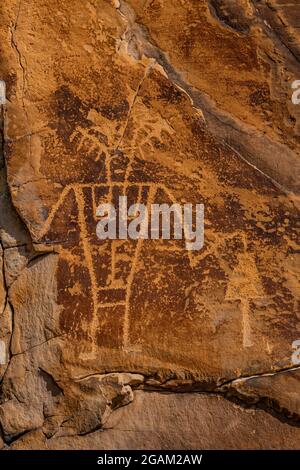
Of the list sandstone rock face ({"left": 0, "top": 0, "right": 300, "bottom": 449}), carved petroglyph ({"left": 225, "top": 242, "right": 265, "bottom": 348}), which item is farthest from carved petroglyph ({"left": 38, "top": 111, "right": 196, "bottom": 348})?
carved petroglyph ({"left": 225, "top": 242, "right": 265, "bottom": 348})

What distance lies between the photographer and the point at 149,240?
9.93 ft

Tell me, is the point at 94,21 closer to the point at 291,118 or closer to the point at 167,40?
the point at 167,40

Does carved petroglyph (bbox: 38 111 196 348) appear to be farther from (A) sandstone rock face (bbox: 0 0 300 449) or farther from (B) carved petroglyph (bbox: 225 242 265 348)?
(B) carved petroglyph (bbox: 225 242 265 348)

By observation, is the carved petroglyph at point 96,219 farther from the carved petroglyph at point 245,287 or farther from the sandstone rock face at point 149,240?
the carved petroglyph at point 245,287

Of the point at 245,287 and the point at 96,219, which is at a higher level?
the point at 96,219

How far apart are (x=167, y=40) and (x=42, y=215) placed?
877mm

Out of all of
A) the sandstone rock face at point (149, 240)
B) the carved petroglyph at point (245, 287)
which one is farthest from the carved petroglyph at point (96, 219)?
the carved petroglyph at point (245, 287)

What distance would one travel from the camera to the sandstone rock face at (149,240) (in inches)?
117

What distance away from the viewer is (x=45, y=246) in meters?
3.05

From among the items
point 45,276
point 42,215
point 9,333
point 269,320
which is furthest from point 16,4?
point 269,320

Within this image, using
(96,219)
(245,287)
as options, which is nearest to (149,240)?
(96,219)

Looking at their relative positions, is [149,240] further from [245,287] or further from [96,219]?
[245,287]

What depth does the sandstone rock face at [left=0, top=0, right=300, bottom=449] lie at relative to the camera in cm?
298

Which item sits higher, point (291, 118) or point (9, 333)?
point (291, 118)
